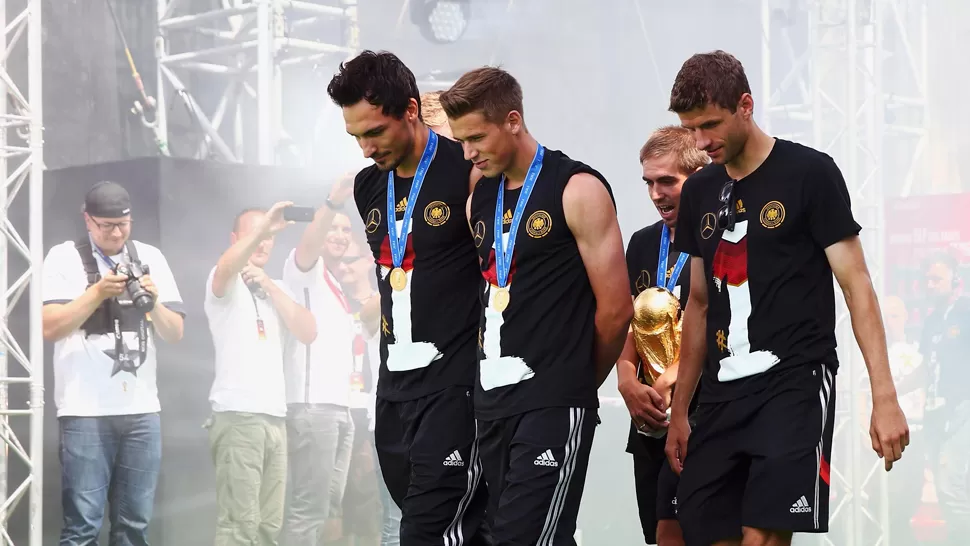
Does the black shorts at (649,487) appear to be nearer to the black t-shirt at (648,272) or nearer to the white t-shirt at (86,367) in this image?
the black t-shirt at (648,272)

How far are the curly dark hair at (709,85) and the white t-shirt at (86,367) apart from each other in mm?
3970

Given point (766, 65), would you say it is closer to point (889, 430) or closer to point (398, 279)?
point (398, 279)

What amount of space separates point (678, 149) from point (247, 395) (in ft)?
11.6

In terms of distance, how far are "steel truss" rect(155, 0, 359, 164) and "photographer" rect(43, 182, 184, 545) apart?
776 millimetres

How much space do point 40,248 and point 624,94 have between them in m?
4.31

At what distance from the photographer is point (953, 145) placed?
7.08 metres

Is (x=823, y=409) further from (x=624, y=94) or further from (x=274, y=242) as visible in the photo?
(x=624, y=94)

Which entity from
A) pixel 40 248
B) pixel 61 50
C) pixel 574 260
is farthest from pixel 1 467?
pixel 574 260

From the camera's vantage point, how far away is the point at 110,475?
5.62 metres

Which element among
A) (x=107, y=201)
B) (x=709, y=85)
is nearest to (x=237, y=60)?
(x=107, y=201)

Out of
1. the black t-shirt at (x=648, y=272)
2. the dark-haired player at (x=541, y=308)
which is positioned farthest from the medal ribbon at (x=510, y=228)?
the black t-shirt at (x=648, y=272)

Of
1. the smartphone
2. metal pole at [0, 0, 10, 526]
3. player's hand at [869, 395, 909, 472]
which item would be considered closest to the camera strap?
metal pole at [0, 0, 10, 526]

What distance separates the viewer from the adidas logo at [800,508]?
2359 millimetres

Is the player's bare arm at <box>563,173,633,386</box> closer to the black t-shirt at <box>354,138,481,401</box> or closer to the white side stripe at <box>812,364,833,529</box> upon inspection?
the black t-shirt at <box>354,138,481,401</box>
